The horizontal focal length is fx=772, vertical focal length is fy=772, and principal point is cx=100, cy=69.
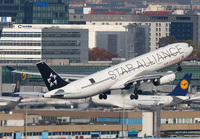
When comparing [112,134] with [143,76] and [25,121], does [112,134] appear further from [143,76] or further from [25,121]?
[143,76]

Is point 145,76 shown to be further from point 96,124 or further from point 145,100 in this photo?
Result: point 145,100

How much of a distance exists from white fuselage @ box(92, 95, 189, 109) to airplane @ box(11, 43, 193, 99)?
32467 mm

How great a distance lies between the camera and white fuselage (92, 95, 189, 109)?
521 ft

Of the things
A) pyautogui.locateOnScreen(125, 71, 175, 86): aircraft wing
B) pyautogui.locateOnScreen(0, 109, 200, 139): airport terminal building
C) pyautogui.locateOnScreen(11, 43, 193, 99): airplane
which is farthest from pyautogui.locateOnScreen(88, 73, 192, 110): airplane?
pyautogui.locateOnScreen(125, 71, 175, 86): aircraft wing

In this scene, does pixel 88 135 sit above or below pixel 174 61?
below

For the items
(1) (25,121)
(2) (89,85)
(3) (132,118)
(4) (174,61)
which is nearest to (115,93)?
(3) (132,118)

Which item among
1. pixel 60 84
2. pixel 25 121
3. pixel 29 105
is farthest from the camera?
pixel 29 105

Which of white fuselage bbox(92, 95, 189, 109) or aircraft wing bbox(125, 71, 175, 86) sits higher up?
aircraft wing bbox(125, 71, 175, 86)

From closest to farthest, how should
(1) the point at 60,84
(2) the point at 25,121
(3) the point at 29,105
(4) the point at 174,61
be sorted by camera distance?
(1) the point at 60,84
(4) the point at 174,61
(2) the point at 25,121
(3) the point at 29,105

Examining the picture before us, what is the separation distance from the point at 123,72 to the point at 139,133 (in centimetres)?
3328

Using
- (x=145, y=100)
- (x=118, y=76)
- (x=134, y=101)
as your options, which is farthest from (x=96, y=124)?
(x=118, y=76)

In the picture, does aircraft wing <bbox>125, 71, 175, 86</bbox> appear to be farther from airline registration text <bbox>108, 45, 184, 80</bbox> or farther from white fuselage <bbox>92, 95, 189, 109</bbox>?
white fuselage <bbox>92, 95, 189, 109</bbox>

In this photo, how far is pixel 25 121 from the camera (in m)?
143

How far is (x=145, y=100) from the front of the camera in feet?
551
